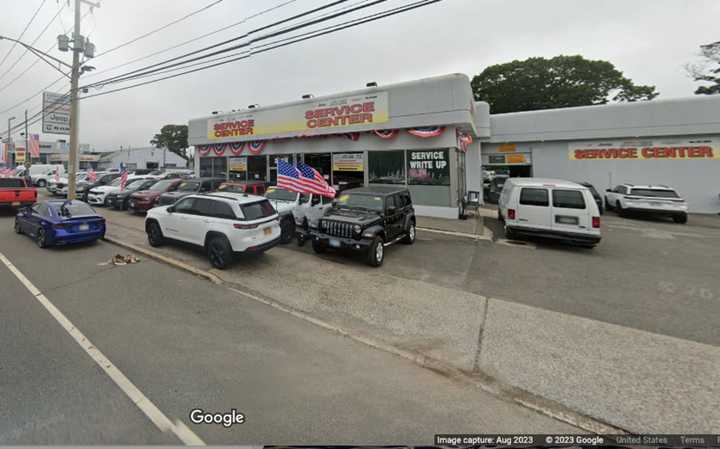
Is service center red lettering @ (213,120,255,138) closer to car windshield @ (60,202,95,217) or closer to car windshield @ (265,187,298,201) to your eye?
car windshield @ (265,187,298,201)

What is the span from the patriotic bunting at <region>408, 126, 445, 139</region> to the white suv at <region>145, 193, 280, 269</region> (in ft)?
28.4

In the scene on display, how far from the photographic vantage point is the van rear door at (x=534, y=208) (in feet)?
31.0

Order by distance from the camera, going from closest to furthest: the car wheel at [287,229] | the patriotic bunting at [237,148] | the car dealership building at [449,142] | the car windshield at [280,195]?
1. the car wheel at [287,229]
2. the car windshield at [280,195]
3. the car dealership building at [449,142]
4. the patriotic bunting at [237,148]

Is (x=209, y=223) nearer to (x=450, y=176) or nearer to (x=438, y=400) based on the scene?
(x=438, y=400)

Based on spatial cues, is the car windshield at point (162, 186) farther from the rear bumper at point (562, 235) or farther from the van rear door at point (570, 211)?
the van rear door at point (570, 211)

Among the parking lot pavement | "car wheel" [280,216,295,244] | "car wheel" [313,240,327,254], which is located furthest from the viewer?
"car wheel" [280,216,295,244]

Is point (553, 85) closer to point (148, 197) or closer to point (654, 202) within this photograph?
point (654, 202)

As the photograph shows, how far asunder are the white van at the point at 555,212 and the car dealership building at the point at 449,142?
409 centimetres

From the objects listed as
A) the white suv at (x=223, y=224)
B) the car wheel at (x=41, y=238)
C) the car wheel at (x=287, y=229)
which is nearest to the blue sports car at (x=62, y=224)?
the car wheel at (x=41, y=238)

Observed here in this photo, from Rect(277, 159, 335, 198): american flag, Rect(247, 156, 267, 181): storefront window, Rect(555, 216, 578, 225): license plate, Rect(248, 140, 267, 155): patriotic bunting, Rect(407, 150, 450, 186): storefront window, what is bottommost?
Rect(555, 216, 578, 225): license plate

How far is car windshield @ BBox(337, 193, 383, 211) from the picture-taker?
856 centimetres

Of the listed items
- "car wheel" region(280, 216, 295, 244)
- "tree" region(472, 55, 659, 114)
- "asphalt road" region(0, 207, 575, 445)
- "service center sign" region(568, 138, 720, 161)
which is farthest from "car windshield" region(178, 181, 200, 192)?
"tree" region(472, 55, 659, 114)

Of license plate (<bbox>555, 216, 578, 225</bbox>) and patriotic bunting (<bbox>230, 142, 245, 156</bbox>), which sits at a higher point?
patriotic bunting (<bbox>230, 142, 245, 156</bbox>)

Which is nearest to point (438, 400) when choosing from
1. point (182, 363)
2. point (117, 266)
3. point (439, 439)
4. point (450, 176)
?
point (439, 439)
